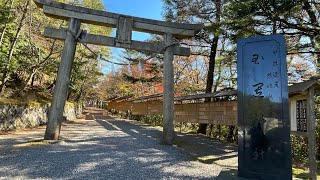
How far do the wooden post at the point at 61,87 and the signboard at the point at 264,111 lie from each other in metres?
5.62

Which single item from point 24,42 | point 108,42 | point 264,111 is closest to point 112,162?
point 264,111

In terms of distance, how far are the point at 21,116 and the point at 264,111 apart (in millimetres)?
11975

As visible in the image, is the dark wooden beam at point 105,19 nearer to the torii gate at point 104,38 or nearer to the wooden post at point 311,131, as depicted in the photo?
the torii gate at point 104,38

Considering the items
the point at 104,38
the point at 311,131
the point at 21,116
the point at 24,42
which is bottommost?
the point at 21,116

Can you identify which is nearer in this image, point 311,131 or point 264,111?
point 264,111

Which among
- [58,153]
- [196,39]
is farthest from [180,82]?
[58,153]

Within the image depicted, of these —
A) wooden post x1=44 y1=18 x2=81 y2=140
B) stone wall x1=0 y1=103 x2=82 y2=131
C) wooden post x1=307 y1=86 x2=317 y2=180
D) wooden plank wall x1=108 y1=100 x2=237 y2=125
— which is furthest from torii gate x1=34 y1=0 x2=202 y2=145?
stone wall x1=0 y1=103 x2=82 y2=131

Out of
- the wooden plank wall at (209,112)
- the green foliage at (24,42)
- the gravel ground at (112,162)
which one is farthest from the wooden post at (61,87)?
the wooden plank wall at (209,112)

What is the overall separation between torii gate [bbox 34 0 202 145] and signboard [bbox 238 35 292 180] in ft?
13.9

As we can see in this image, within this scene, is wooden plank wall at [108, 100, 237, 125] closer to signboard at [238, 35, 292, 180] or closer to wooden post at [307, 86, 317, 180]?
wooden post at [307, 86, 317, 180]

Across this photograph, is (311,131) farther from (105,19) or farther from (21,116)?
(21,116)

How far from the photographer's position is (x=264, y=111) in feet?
12.4

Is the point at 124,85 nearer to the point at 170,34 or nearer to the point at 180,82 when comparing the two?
the point at 180,82

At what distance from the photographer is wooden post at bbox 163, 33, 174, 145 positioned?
7992mm
